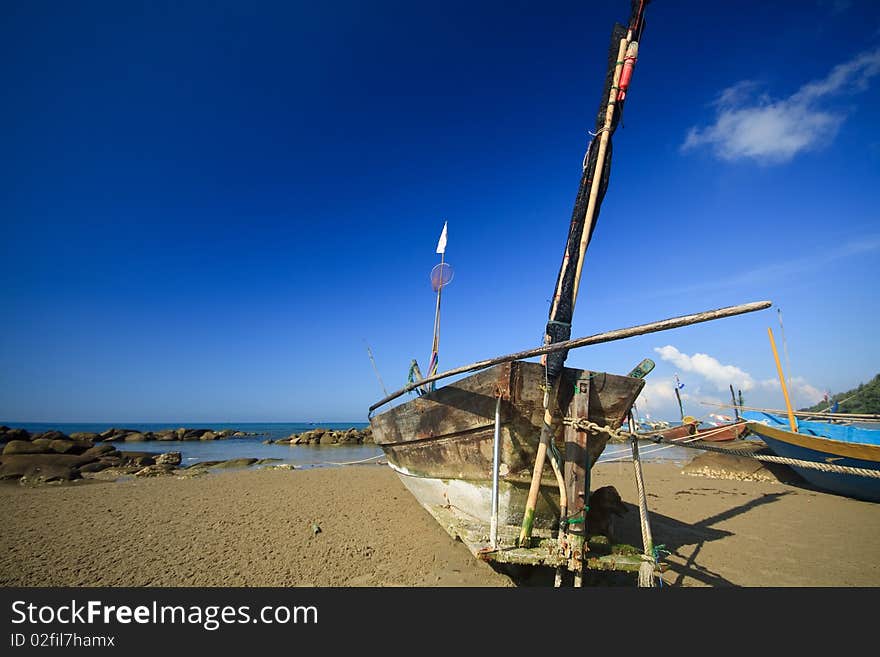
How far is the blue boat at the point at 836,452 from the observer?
356 inches

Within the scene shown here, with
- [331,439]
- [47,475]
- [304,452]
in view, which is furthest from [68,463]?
[331,439]

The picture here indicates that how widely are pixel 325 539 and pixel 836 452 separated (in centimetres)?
1345

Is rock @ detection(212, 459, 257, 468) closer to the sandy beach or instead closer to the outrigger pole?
the sandy beach

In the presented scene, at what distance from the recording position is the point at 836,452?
9.54 metres

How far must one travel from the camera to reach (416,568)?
4.94 meters

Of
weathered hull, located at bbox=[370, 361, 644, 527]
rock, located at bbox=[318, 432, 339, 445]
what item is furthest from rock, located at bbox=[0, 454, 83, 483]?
rock, located at bbox=[318, 432, 339, 445]

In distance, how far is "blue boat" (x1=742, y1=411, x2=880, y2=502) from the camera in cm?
903

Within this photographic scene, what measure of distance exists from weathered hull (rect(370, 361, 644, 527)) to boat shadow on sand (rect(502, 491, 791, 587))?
30.8 inches

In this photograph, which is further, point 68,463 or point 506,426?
point 68,463

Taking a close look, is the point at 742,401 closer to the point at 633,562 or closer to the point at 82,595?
the point at 633,562

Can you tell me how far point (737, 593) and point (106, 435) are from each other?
162 ft

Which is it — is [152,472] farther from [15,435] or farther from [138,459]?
[15,435]

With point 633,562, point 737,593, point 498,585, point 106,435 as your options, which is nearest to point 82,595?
point 498,585

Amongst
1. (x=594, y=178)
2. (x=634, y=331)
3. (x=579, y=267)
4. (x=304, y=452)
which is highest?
(x=594, y=178)
